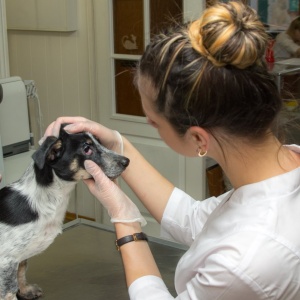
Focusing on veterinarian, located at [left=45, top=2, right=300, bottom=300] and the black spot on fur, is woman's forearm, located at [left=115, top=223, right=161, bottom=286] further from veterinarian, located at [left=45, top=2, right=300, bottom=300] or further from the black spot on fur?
the black spot on fur

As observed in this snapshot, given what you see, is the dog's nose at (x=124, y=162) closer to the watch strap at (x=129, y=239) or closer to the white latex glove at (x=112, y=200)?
the white latex glove at (x=112, y=200)

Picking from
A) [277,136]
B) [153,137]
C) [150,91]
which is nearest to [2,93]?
[150,91]

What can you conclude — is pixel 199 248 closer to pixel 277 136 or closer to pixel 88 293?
pixel 277 136

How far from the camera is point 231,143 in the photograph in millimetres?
974

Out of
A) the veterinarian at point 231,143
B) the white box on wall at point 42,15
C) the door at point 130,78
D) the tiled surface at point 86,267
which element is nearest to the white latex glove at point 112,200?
the veterinarian at point 231,143

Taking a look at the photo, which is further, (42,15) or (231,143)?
(42,15)

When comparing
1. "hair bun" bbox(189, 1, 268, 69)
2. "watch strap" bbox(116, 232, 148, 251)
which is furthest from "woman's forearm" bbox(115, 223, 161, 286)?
"hair bun" bbox(189, 1, 268, 69)

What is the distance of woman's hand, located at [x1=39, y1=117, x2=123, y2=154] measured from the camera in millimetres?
1288

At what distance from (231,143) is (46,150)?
44 cm

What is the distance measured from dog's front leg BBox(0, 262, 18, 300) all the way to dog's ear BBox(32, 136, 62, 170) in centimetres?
24

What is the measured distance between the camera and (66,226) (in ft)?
6.28

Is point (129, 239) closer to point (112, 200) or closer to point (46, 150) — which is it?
point (112, 200)

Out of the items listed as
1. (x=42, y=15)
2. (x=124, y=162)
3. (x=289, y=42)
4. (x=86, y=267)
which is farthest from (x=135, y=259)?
(x=42, y=15)

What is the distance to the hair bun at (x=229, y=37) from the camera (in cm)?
90
